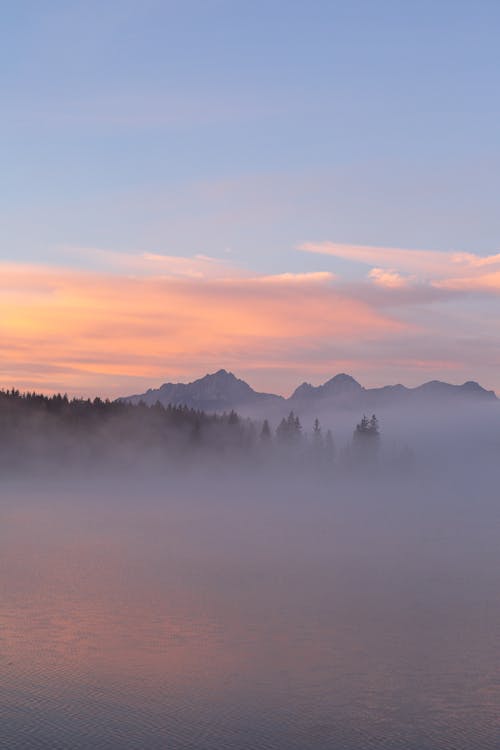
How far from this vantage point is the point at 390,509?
643 feet

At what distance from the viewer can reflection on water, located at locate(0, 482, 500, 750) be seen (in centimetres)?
3728

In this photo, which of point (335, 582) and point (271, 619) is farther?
point (335, 582)

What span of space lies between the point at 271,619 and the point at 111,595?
15.5 m

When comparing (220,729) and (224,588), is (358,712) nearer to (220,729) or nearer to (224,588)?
(220,729)

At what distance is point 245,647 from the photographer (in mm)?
51781

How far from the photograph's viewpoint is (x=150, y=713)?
127 feet

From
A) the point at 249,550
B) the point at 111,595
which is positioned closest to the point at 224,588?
the point at 111,595

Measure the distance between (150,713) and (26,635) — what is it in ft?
55.3

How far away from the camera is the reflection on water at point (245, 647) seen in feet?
122

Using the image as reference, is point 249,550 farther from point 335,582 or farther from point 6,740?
point 6,740

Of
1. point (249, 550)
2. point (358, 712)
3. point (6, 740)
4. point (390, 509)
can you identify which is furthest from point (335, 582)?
point (390, 509)

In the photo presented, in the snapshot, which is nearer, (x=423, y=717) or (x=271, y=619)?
(x=423, y=717)

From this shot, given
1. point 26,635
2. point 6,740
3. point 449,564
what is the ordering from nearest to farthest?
point 6,740 → point 26,635 → point 449,564

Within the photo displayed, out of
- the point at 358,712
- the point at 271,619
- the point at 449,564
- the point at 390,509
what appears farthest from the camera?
the point at 390,509
